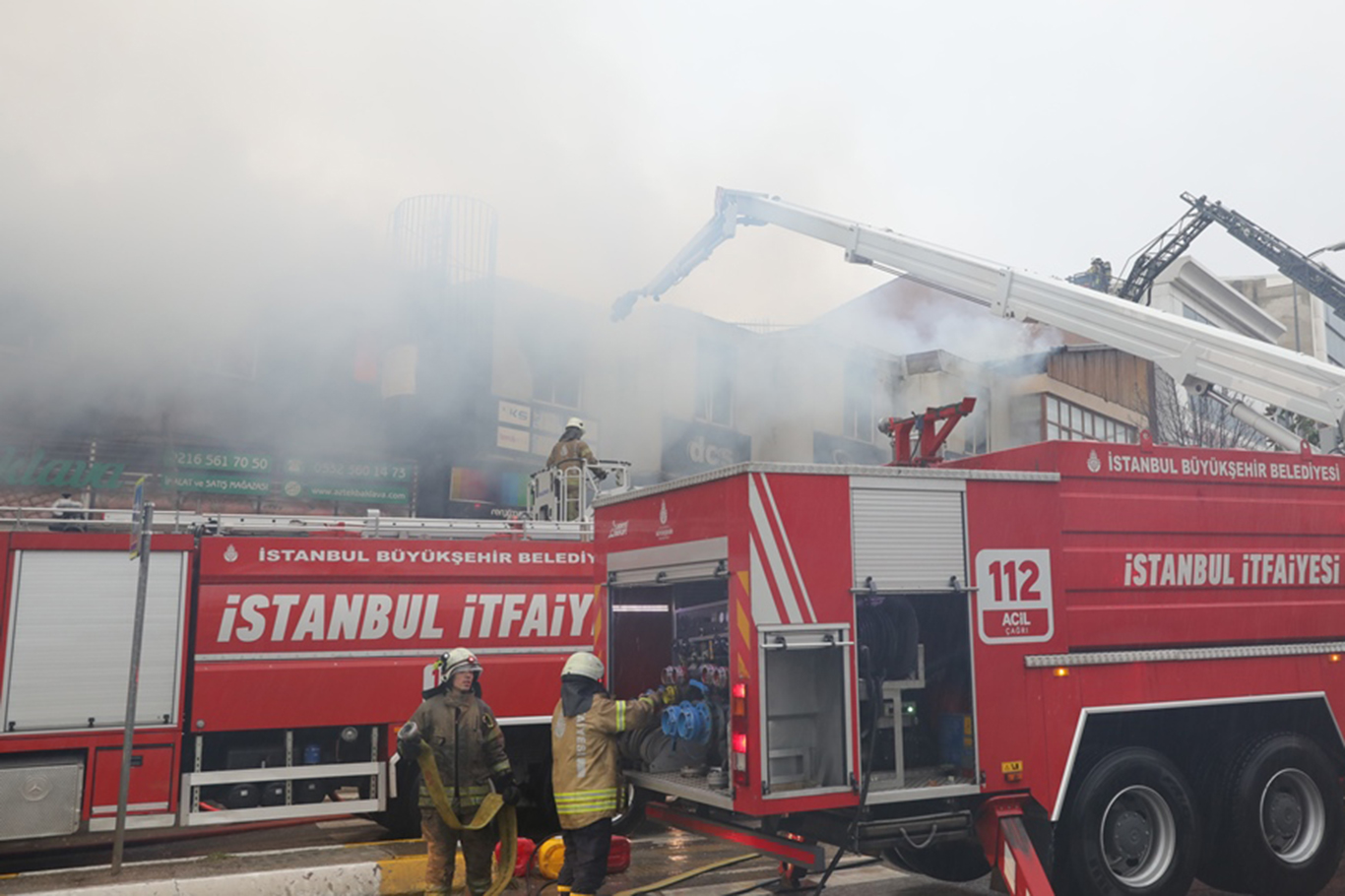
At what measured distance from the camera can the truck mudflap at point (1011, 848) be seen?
5582mm

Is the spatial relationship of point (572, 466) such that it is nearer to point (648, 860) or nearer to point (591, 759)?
point (648, 860)

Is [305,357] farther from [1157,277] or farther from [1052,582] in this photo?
[1157,277]

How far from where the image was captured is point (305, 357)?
1477cm

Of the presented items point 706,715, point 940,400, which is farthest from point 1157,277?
point 706,715

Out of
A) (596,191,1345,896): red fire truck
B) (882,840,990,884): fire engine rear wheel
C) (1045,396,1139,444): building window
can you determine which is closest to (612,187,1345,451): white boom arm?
(596,191,1345,896): red fire truck

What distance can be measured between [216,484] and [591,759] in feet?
37.9

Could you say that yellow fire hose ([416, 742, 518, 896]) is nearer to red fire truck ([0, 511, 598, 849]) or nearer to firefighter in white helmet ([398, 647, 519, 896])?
firefighter in white helmet ([398, 647, 519, 896])

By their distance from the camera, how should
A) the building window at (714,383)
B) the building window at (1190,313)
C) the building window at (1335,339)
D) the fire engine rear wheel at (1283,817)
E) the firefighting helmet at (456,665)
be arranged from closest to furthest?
the firefighting helmet at (456,665)
the fire engine rear wheel at (1283,817)
the building window at (714,383)
the building window at (1190,313)
the building window at (1335,339)

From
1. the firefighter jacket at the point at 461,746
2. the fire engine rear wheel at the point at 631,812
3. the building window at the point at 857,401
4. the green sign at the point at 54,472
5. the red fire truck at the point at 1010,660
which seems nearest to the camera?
the red fire truck at the point at 1010,660

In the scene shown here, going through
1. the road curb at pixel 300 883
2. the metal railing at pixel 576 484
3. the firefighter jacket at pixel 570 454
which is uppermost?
the firefighter jacket at pixel 570 454

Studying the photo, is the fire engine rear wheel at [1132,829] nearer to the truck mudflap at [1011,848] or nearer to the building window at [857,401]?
the truck mudflap at [1011,848]

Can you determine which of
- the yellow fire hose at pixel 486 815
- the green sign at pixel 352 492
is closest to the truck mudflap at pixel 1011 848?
the yellow fire hose at pixel 486 815

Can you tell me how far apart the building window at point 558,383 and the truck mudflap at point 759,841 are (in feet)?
39.5

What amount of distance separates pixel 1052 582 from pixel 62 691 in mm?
6463
